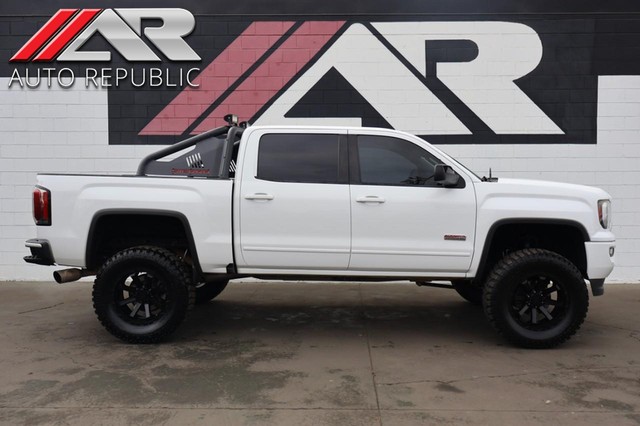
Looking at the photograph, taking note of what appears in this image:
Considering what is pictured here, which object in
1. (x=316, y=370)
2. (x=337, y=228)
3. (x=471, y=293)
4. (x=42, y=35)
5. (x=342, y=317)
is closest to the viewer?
(x=316, y=370)

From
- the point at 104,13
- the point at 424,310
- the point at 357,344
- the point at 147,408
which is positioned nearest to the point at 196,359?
the point at 147,408

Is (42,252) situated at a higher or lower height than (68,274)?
higher

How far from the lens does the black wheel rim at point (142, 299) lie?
16.6 feet

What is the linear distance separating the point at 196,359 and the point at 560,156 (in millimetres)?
6396

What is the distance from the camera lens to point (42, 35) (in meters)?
8.30

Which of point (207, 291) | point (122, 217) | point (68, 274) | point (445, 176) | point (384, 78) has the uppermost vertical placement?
point (384, 78)

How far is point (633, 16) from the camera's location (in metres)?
8.00

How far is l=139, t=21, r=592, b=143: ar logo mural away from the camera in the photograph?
8.13 m

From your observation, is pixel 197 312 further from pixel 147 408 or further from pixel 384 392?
pixel 384 392

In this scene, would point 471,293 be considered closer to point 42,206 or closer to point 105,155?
point 42,206

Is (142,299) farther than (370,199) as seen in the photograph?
Yes

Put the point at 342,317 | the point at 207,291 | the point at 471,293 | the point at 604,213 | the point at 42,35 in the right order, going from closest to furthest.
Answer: the point at 604,213 < the point at 342,317 < the point at 471,293 < the point at 207,291 < the point at 42,35

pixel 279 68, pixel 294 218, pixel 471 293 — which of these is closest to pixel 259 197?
pixel 294 218

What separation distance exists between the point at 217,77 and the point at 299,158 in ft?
12.5
